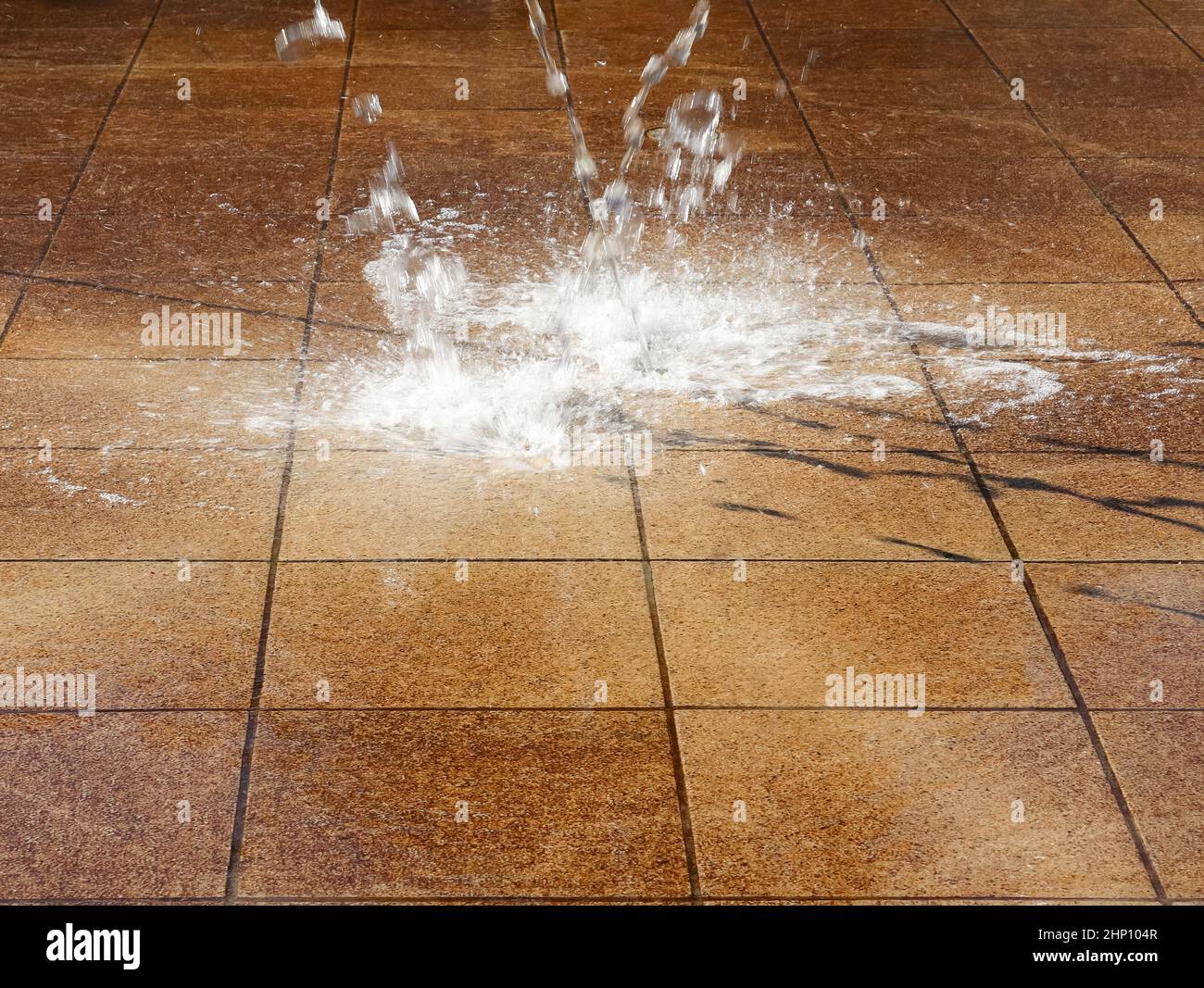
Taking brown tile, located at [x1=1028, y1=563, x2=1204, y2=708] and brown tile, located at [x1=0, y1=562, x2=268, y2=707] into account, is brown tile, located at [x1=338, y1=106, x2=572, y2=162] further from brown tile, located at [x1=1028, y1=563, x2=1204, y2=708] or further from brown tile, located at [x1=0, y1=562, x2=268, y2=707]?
brown tile, located at [x1=1028, y1=563, x2=1204, y2=708]

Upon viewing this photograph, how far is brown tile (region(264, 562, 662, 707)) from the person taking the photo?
4.72 m

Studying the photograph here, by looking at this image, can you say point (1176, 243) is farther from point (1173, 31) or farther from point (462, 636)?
point (462, 636)

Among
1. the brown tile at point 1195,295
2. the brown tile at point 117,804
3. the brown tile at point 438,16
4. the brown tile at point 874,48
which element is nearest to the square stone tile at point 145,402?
the brown tile at point 117,804

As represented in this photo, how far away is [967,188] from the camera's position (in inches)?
333

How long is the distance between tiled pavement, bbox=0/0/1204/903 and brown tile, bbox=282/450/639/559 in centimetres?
2

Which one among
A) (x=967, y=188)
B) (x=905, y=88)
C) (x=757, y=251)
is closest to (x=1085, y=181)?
(x=967, y=188)

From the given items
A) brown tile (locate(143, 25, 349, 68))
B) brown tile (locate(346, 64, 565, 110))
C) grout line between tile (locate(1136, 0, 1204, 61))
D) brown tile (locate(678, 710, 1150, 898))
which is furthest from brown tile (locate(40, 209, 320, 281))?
grout line between tile (locate(1136, 0, 1204, 61))

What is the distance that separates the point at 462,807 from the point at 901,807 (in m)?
1.25

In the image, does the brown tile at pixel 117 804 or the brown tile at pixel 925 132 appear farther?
the brown tile at pixel 925 132

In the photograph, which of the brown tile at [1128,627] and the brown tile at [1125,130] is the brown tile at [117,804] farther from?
the brown tile at [1125,130]

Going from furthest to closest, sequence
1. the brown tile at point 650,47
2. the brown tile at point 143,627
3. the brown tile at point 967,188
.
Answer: the brown tile at point 650,47, the brown tile at point 967,188, the brown tile at point 143,627

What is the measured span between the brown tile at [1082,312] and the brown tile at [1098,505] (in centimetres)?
93

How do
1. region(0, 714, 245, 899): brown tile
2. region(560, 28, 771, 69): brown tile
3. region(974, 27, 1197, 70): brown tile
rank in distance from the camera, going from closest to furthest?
1. region(0, 714, 245, 899): brown tile
2. region(560, 28, 771, 69): brown tile
3. region(974, 27, 1197, 70): brown tile

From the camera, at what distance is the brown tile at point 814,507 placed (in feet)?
17.9
